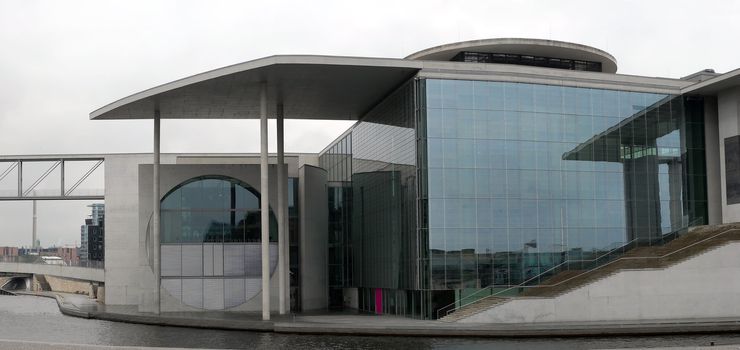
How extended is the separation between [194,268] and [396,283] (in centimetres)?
1153

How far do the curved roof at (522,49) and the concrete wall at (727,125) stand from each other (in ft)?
20.1

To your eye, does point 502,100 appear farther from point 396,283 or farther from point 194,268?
point 194,268

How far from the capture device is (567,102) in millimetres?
41031

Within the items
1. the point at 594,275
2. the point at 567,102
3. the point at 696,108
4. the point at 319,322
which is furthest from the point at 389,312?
the point at 696,108

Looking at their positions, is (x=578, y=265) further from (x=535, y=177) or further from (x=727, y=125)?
(x=727, y=125)

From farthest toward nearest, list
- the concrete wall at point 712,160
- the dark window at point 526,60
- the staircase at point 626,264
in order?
1. the dark window at point 526,60
2. the concrete wall at point 712,160
3. the staircase at point 626,264

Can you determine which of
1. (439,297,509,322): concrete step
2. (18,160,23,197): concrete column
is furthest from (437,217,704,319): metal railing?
(18,160,23,197): concrete column

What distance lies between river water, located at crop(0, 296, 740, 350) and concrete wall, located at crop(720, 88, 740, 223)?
11.7 metres

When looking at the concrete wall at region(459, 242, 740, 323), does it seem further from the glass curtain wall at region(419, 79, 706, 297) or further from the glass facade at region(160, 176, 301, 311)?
the glass facade at region(160, 176, 301, 311)

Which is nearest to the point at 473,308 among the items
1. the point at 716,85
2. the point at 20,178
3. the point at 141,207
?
the point at 716,85

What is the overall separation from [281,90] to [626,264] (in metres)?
18.3

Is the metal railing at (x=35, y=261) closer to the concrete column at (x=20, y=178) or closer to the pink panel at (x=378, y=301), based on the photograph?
the concrete column at (x=20, y=178)

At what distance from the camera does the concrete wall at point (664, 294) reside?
37.4 m

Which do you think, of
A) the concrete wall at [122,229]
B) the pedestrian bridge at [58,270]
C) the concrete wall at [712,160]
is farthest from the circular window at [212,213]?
the concrete wall at [712,160]
